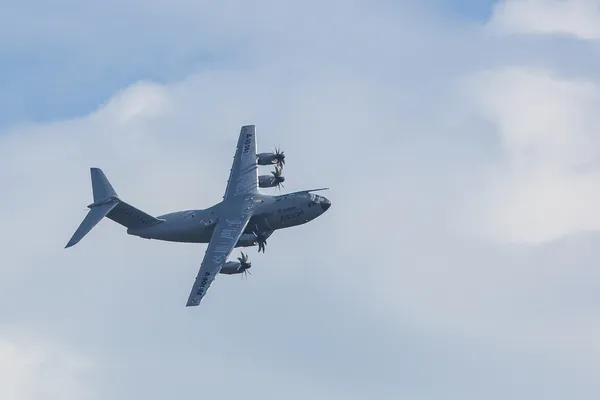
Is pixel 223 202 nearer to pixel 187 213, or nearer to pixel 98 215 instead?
pixel 187 213

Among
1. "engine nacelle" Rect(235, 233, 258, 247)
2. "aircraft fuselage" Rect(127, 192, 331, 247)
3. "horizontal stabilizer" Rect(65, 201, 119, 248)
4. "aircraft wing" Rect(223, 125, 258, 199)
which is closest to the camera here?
"horizontal stabilizer" Rect(65, 201, 119, 248)

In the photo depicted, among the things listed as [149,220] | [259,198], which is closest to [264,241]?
[259,198]

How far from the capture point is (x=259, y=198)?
136750mm

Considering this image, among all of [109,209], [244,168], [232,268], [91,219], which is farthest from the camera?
[244,168]

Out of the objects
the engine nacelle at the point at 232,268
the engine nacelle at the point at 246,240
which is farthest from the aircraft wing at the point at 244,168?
the engine nacelle at the point at 232,268

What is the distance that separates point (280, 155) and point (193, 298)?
94.3ft

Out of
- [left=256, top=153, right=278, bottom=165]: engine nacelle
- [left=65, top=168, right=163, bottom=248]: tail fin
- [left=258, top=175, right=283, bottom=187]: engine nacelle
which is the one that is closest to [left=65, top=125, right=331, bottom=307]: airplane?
[left=65, top=168, right=163, bottom=248]: tail fin

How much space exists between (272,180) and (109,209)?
20095mm

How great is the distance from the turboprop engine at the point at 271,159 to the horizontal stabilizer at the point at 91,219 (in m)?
18.9

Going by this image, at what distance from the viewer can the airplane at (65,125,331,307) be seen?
13188cm

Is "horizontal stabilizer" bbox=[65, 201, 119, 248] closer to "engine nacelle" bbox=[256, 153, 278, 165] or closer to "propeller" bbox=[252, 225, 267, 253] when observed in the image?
"propeller" bbox=[252, 225, 267, 253]

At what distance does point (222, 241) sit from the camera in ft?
433

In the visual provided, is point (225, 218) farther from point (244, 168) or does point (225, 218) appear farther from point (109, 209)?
point (109, 209)

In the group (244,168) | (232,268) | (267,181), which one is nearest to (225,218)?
(232,268)
